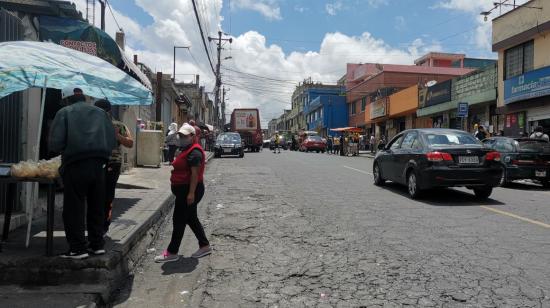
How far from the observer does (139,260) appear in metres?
5.86

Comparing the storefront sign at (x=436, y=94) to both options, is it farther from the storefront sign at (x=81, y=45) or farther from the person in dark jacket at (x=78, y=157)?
the person in dark jacket at (x=78, y=157)

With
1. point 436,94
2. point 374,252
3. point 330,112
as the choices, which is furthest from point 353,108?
point 374,252

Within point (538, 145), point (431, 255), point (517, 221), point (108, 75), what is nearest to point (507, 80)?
point (538, 145)

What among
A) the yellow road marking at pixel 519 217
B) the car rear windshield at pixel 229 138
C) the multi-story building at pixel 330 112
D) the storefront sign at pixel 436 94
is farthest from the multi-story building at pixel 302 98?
the yellow road marking at pixel 519 217

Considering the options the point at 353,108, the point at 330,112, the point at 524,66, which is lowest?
the point at 524,66

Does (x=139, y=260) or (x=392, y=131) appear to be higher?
(x=392, y=131)

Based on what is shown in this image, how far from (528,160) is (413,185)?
4633 millimetres

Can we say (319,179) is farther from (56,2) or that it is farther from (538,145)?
(56,2)

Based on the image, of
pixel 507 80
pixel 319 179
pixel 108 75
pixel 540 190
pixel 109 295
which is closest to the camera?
pixel 109 295

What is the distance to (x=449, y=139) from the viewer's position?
33.7 ft

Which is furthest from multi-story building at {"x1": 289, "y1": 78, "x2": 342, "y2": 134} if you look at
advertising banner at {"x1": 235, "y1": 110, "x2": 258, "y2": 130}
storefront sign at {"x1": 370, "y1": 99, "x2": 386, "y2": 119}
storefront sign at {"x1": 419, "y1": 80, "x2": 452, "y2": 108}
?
storefront sign at {"x1": 419, "y1": 80, "x2": 452, "y2": 108}

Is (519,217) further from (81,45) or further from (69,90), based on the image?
(81,45)

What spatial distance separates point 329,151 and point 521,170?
31.4 m

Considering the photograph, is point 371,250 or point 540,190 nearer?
point 371,250
